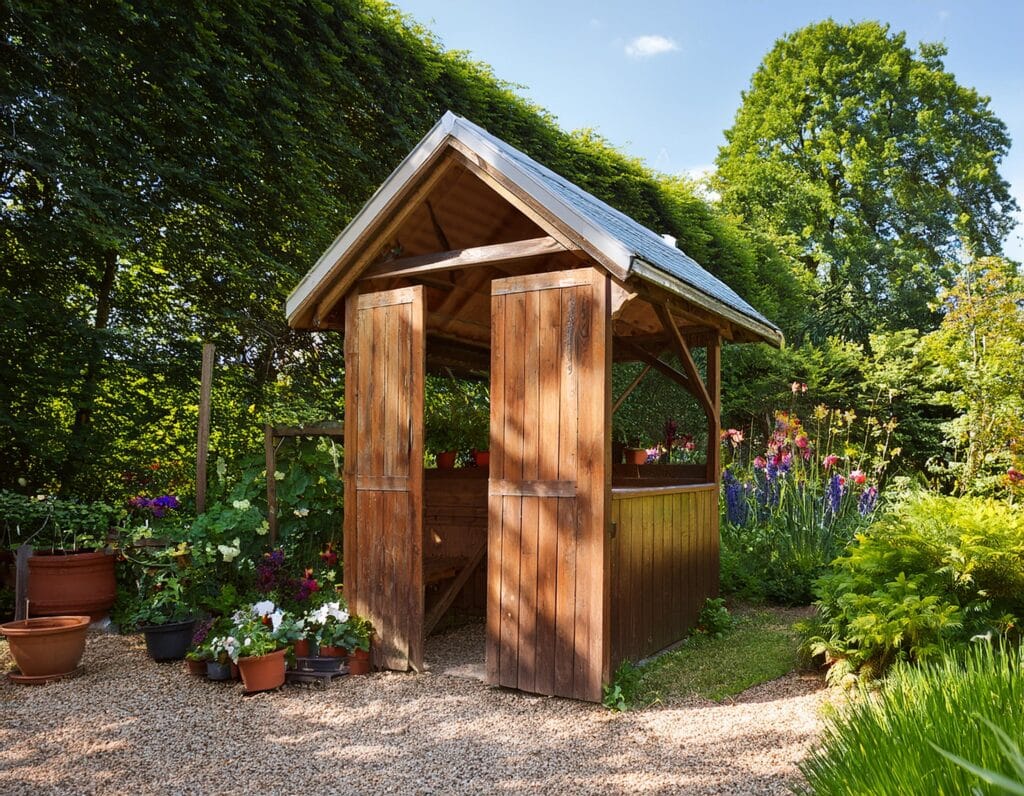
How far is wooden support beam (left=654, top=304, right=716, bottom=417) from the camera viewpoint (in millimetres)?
5543

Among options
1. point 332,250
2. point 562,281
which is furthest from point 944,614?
point 332,250

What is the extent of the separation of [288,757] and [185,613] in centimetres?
214

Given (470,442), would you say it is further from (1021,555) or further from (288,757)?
(1021,555)

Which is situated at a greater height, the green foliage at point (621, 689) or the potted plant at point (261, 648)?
the potted plant at point (261, 648)

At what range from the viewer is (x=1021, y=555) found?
4.32 metres

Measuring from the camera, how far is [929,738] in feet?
5.63

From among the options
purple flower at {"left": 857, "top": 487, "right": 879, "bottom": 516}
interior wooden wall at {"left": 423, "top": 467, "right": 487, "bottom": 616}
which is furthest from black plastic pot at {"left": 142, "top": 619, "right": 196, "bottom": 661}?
purple flower at {"left": 857, "top": 487, "right": 879, "bottom": 516}

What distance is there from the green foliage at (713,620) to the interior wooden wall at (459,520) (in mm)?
1872

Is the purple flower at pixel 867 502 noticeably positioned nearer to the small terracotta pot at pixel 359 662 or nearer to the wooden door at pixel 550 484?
the wooden door at pixel 550 484

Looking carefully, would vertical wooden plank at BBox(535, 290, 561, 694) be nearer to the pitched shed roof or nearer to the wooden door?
the wooden door

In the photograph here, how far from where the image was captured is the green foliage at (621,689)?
14.6ft

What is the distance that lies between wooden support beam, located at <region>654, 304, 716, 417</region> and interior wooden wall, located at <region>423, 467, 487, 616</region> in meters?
1.91

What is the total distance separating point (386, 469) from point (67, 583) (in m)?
2.60

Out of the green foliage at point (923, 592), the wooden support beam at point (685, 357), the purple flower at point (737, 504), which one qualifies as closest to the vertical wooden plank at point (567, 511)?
the wooden support beam at point (685, 357)
